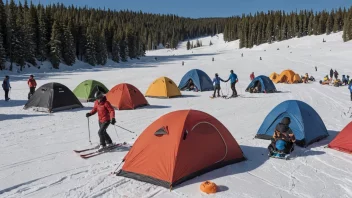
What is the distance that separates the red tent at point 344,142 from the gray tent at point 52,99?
462 inches

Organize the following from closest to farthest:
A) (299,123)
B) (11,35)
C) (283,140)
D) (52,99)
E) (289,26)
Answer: (283,140) < (299,123) < (52,99) < (11,35) < (289,26)

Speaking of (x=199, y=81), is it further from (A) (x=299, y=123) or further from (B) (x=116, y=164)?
(B) (x=116, y=164)

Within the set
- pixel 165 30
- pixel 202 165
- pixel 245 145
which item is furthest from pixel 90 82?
pixel 165 30

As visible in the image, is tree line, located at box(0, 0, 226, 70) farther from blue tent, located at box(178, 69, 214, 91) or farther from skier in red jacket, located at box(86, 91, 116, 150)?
skier in red jacket, located at box(86, 91, 116, 150)

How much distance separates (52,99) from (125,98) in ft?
11.3

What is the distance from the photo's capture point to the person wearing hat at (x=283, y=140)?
8.80 m

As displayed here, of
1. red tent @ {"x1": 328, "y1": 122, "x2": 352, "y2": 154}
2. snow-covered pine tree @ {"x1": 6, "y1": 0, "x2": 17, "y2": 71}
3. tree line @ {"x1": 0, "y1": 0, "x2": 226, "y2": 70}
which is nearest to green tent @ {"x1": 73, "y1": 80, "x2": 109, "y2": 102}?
red tent @ {"x1": 328, "y1": 122, "x2": 352, "y2": 154}

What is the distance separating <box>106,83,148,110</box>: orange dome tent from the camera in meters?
16.2

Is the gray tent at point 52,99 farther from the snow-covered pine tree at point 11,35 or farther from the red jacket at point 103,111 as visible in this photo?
the snow-covered pine tree at point 11,35

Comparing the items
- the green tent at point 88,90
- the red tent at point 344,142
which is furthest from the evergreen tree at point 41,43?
the red tent at point 344,142

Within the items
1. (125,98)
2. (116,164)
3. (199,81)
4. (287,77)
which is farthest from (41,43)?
(116,164)

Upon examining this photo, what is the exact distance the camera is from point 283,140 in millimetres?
8844

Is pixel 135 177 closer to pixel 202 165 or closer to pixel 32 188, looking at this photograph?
pixel 202 165

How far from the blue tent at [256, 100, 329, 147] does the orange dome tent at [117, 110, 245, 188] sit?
8.70 ft
